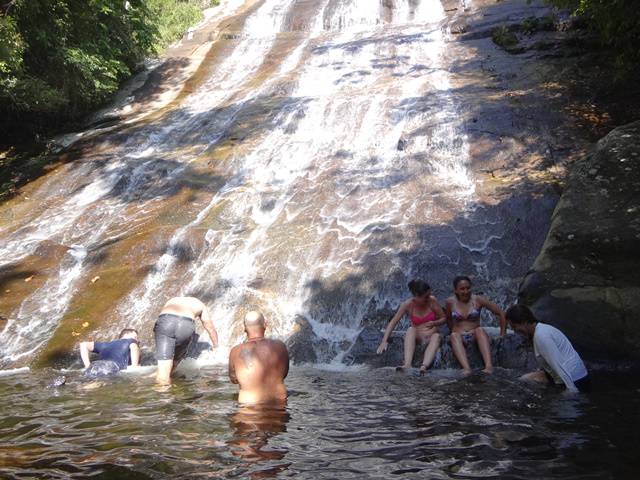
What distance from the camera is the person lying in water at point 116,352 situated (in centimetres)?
716

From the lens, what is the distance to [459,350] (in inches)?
259

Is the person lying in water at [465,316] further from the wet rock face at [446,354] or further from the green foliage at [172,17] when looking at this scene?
the green foliage at [172,17]

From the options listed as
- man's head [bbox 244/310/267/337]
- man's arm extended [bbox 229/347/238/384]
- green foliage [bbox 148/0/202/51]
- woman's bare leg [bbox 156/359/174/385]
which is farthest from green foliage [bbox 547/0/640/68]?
green foliage [bbox 148/0/202/51]

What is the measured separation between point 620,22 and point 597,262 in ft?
15.4

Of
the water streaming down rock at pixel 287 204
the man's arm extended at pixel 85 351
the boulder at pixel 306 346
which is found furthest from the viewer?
the water streaming down rock at pixel 287 204

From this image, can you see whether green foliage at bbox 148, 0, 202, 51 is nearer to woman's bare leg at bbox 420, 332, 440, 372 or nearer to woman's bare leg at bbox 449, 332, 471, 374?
woman's bare leg at bbox 420, 332, 440, 372

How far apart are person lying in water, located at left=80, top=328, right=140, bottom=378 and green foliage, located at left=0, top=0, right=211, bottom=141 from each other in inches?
295

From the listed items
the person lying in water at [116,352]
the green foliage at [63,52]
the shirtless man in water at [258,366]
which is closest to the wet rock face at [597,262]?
the shirtless man in water at [258,366]

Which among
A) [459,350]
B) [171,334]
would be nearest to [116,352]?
[171,334]

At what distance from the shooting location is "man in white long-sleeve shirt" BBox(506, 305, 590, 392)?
5.22 meters

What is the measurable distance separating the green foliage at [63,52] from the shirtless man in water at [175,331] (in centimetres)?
791

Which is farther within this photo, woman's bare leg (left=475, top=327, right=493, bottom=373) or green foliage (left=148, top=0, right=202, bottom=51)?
green foliage (left=148, top=0, right=202, bottom=51)

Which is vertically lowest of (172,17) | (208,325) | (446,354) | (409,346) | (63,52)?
(446,354)

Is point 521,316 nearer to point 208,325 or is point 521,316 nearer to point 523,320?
point 523,320
